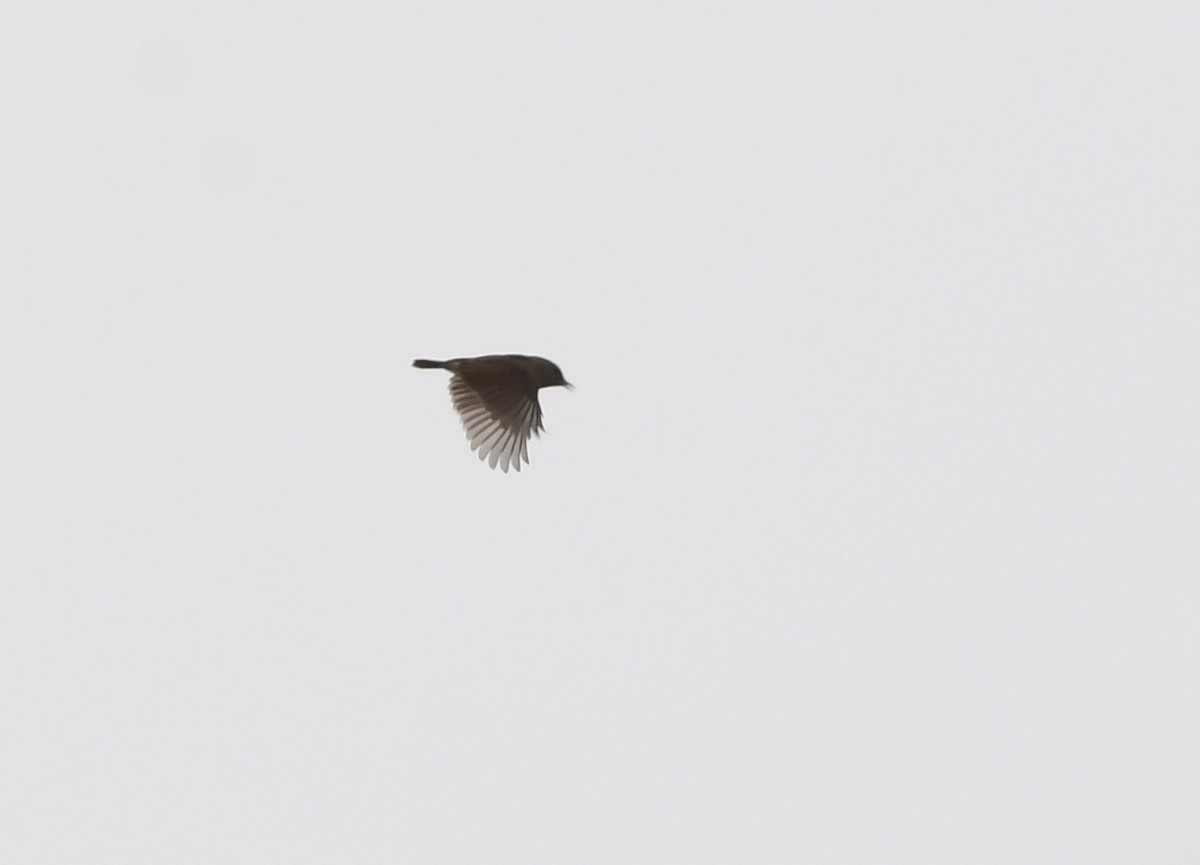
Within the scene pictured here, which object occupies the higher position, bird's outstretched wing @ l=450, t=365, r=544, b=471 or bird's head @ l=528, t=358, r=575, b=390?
bird's head @ l=528, t=358, r=575, b=390

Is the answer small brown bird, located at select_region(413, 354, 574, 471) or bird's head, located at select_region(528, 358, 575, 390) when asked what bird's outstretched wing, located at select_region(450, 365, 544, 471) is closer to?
small brown bird, located at select_region(413, 354, 574, 471)

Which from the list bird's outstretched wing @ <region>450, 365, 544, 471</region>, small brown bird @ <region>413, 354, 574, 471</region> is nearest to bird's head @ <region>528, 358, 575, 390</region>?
small brown bird @ <region>413, 354, 574, 471</region>

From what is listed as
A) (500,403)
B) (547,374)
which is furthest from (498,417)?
(547,374)

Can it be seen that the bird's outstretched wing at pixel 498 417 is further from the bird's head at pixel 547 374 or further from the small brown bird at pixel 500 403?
the bird's head at pixel 547 374

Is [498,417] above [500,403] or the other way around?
the other way around

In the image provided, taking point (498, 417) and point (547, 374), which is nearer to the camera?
point (547, 374)

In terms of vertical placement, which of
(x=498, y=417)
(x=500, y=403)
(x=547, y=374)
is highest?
(x=547, y=374)

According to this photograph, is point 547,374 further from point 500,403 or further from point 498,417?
point 498,417
